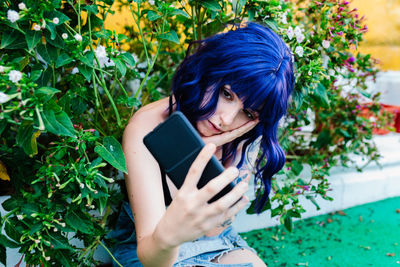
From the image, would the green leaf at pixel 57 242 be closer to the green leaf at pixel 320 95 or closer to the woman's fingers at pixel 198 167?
the woman's fingers at pixel 198 167

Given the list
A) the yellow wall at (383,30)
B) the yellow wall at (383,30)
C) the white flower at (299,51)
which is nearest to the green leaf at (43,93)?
the white flower at (299,51)

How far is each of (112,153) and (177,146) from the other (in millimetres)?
287

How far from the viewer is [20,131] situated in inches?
A: 34.4

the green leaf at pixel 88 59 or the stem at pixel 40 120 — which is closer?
the stem at pixel 40 120

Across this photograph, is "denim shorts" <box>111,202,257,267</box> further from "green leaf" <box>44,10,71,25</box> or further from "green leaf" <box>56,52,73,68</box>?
"green leaf" <box>44,10,71,25</box>

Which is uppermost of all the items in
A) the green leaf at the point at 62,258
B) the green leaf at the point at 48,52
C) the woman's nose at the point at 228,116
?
the green leaf at the point at 48,52

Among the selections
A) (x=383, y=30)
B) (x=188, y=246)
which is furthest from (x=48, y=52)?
(x=383, y=30)

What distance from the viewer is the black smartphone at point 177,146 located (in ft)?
2.77

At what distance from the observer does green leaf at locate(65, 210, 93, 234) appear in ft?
3.52

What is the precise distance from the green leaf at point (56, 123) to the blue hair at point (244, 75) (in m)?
0.43

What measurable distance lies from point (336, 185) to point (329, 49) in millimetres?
1187

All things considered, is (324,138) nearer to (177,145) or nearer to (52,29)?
(177,145)

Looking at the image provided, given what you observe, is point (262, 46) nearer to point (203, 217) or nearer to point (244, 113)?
point (244, 113)

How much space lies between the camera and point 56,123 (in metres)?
0.85
